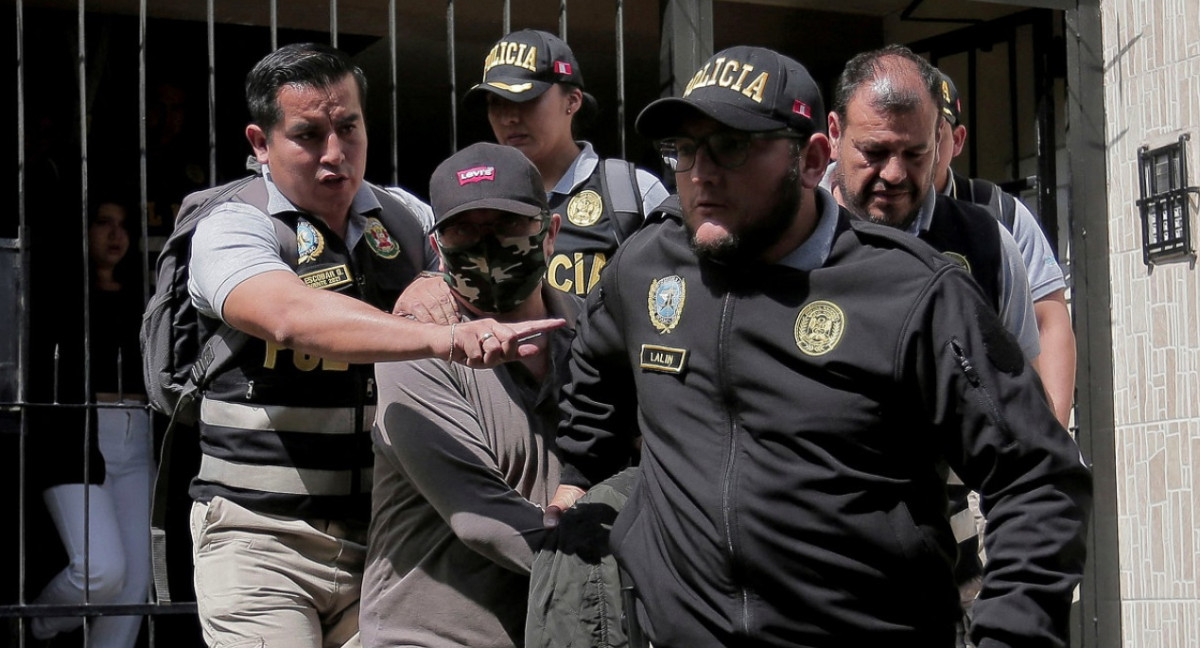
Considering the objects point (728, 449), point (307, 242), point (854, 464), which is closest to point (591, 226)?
point (307, 242)

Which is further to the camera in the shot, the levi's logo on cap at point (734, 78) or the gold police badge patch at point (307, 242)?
the gold police badge patch at point (307, 242)

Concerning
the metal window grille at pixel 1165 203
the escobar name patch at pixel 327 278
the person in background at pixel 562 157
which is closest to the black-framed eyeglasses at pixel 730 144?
the escobar name patch at pixel 327 278

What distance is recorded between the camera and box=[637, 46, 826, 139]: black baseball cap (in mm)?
2734

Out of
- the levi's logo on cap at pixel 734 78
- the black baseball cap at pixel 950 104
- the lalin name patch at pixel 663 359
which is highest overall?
the black baseball cap at pixel 950 104

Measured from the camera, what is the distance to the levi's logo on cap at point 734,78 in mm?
2746

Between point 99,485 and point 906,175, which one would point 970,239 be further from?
point 99,485

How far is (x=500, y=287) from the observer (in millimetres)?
3246

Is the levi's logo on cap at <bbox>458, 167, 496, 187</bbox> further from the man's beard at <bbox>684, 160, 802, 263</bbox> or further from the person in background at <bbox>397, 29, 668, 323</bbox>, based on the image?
the person in background at <bbox>397, 29, 668, 323</bbox>

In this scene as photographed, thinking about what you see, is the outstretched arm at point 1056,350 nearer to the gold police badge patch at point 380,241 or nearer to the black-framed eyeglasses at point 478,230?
the black-framed eyeglasses at point 478,230

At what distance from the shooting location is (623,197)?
4.49 metres

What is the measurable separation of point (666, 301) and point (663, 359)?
0.36ft

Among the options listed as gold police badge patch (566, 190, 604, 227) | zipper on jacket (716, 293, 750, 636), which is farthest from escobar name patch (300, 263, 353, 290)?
zipper on jacket (716, 293, 750, 636)

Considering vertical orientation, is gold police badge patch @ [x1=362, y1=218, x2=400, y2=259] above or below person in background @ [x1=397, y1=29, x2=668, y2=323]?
below

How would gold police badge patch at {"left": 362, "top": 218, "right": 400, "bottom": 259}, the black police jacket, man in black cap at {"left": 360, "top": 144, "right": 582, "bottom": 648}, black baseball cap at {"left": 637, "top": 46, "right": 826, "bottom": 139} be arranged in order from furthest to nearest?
gold police badge patch at {"left": 362, "top": 218, "right": 400, "bottom": 259}
man in black cap at {"left": 360, "top": 144, "right": 582, "bottom": 648}
black baseball cap at {"left": 637, "top": 46, "right": 826, "bottom": 139}
the black police jacket
